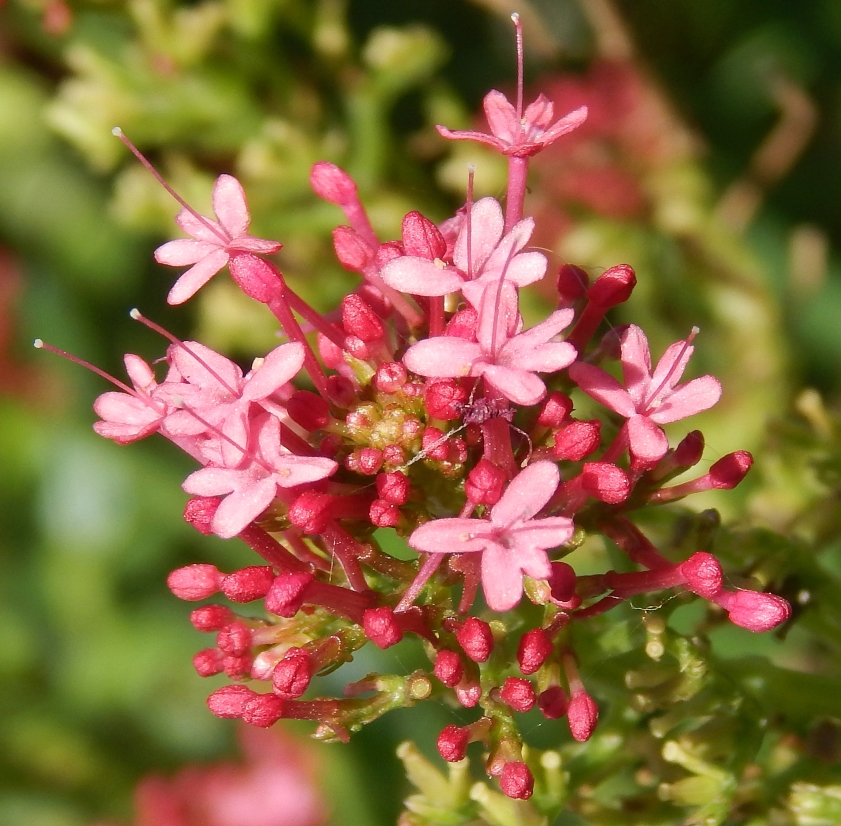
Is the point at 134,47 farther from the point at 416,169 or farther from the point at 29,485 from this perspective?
the point at 29,485

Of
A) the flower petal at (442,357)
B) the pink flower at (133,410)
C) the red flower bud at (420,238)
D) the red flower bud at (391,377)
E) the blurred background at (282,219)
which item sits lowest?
the blurred background at (282,219)

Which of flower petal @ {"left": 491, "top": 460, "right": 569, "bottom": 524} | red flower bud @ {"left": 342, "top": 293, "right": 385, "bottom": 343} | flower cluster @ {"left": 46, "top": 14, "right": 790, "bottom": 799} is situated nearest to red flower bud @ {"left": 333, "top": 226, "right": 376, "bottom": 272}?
flower cluster @ {"left": 46, "top": 14, "right": 790, "bottom": 799}

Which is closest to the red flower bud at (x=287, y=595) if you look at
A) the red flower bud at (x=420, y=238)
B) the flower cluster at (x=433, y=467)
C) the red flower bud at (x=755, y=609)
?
the flower cluster at (x=433, y=467)

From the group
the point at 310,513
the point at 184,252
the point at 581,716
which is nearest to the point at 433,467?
the point at 310,513

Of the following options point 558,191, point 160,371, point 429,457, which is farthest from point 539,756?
point 160,371

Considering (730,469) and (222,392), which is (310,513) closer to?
(222,392)

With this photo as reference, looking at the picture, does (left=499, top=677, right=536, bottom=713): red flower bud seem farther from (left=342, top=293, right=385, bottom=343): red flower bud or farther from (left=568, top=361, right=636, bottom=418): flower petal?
(left=342, top=293, right=385, bottom=343): red flower bud

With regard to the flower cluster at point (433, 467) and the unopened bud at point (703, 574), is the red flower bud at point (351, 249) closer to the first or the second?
the flower cluster at point (433, 467)
